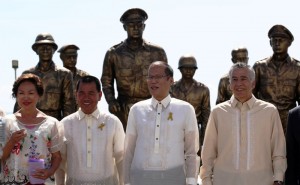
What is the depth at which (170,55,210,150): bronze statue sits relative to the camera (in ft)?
36.0

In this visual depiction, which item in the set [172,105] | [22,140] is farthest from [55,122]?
[172,105]

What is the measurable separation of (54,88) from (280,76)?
11.2 ft

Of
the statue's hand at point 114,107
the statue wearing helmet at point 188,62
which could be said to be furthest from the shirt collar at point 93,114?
the statue wearing helmet at point 188,62

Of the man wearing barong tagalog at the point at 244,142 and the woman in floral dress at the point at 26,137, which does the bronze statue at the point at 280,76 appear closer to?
the man wearing barong tagalog at the point at 244,142

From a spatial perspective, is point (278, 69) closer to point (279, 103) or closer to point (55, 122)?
point (279, 103)

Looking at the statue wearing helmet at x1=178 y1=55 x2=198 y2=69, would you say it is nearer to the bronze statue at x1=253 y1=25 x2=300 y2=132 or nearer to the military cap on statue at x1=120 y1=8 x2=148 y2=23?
the bronze statue at x1=253 y1=25 x2=300 y2=132

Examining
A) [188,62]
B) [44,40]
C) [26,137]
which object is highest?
[44,40]

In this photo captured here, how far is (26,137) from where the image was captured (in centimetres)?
589

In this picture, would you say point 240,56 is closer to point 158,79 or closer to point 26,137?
point 158,79

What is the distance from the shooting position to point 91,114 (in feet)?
20.9

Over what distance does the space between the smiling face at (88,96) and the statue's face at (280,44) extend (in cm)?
421

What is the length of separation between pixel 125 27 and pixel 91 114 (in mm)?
3094

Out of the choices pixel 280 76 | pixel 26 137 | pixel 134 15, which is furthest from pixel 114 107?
pixel 26 137

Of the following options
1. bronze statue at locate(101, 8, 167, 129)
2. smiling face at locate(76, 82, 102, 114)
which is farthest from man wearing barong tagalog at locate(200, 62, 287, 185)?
bronze statue at locate(101, 8, 167, 129)
